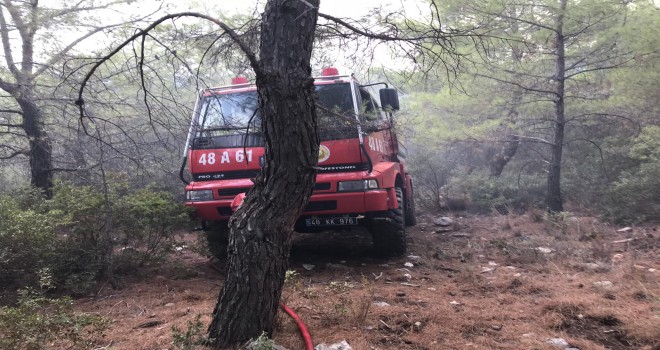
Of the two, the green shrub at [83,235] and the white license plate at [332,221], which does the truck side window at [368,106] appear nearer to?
the white license plate at [332,221]

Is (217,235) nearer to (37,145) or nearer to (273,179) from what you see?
(273,179)

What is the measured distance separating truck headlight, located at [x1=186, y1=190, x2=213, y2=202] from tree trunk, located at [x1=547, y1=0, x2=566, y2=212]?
6941 millimetres

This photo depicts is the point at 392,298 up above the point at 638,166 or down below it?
below

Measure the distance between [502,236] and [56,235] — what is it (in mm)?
6755

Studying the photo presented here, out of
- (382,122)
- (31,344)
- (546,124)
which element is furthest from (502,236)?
(31,344)

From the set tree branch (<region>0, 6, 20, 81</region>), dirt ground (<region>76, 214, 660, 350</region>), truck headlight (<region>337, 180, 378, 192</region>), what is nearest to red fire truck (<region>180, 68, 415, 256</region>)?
truck headlight (<region>337, 180, 378, 192</region>)

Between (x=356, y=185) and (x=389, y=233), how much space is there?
0.89 m

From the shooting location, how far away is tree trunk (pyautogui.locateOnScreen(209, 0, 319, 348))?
2.62 metres

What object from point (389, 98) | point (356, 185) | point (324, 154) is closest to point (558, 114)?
point (389, 98)

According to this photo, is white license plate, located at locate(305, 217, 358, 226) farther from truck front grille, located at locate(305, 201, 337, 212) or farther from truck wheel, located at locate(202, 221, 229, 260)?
truck wheel, located at locate(202, 221, 229, 260)

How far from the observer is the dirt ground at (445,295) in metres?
2.97

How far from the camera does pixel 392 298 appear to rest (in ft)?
12.9

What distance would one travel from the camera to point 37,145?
692 centimetres

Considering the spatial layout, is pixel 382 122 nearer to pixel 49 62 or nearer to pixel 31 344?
pixel 31 344
